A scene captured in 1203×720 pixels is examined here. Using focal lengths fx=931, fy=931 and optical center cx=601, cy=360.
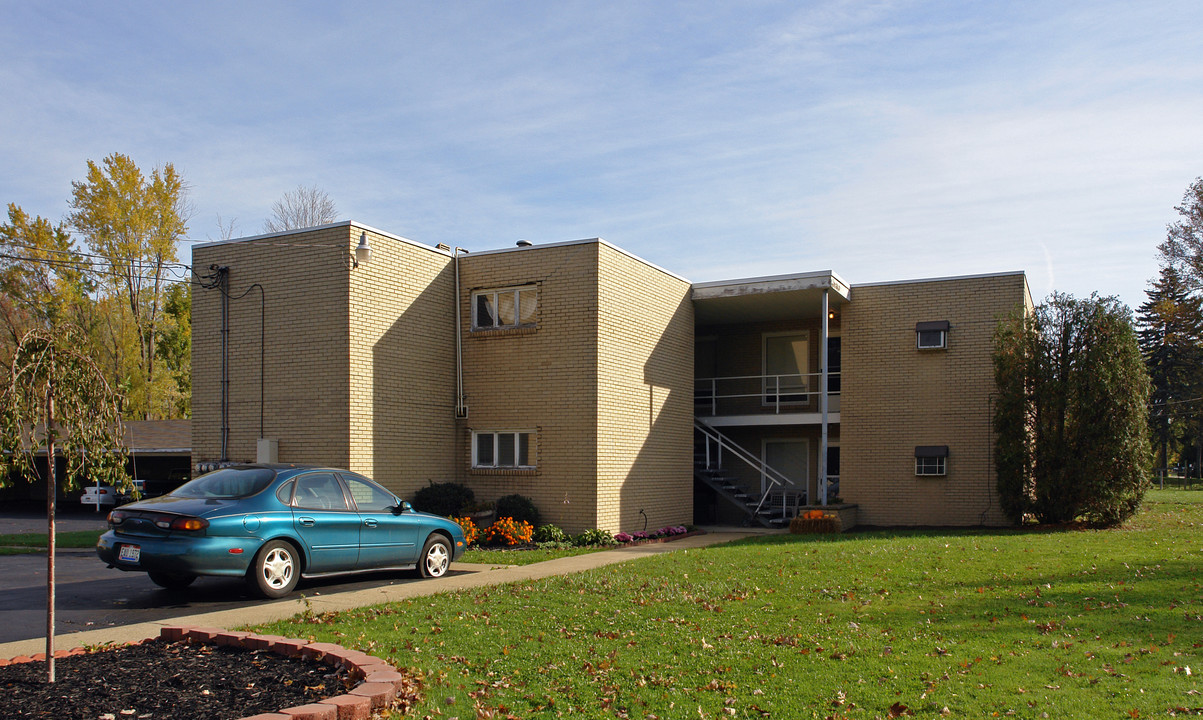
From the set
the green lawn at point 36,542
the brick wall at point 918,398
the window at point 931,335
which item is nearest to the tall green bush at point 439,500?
the green lawn at point 36,542

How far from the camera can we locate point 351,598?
32.7 feet

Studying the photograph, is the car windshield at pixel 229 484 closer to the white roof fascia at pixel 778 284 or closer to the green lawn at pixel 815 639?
the green lawn at pixel 815 639

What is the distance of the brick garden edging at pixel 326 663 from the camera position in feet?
16.9

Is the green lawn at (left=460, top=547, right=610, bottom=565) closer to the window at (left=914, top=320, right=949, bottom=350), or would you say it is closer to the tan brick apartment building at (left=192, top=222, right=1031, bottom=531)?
the tan brick apartment building at (left=192, top=222, right=1031, bottom=531)

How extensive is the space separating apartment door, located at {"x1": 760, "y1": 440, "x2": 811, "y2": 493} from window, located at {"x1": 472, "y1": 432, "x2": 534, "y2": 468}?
7692 millimetres

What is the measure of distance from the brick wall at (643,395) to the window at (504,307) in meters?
1.63

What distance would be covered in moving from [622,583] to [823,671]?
4638 millimetres

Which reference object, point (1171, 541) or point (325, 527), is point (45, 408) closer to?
point (325, 527)

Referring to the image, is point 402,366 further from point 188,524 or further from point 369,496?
point 188,524

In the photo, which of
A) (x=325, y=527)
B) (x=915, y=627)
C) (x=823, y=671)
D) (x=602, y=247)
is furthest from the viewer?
(x=602, y=247)

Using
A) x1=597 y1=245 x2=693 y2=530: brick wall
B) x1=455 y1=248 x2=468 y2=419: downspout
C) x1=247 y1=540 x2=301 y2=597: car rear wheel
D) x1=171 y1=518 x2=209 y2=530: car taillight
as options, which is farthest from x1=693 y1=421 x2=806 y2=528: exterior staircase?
x1=171 y1=518 x2=209 y2=530: car taillight

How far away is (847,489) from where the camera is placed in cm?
2086

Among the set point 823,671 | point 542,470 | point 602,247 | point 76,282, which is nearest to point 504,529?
point 542,470

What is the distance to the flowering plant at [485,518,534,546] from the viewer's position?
16.2m
